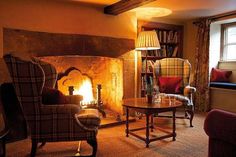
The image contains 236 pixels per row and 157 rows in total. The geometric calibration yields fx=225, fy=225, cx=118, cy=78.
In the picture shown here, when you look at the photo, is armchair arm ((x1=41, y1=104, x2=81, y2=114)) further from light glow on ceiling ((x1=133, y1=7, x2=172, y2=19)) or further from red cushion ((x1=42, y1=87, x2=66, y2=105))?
light glow on ceiling ((x1=133, y1=7, x2=172, y2=19))

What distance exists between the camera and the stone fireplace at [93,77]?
404 cm

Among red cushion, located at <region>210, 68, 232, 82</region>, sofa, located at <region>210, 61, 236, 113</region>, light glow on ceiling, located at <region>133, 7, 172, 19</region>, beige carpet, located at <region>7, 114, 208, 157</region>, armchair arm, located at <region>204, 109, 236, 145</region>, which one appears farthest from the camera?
red cushion, located at <region>210, 68, 232, 82</region>

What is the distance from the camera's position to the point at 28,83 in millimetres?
2150

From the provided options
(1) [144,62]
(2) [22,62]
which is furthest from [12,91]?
(1) [144,62]

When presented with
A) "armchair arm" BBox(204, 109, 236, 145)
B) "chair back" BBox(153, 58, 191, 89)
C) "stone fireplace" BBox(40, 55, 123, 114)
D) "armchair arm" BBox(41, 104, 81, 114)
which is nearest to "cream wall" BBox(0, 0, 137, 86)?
"stone fireplace" BBox(40, 55, 123, 114)

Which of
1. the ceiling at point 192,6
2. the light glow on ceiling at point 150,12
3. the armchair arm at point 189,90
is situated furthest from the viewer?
the light glow on ceiling at point 150,12

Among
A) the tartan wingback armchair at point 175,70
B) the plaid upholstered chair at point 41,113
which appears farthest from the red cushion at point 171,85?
the plaid upholstered chair at point 41,113

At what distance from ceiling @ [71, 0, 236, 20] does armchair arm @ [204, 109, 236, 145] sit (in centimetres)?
243

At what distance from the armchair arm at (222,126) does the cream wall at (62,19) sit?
8.74ft

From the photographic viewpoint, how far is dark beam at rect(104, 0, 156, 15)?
3202mm

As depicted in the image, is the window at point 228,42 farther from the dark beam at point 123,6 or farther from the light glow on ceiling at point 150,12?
the dark beam at point 123,6

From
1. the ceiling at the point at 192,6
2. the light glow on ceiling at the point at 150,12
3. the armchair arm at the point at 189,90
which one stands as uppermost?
the ceiling at the point at 192,6

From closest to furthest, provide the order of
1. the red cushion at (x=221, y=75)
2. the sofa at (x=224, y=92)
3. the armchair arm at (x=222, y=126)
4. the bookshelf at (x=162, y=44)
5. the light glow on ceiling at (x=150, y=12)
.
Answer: the armchair arm at (x=222, y=126), the light glow on ceiling at (x=150, y=12), the sofa at (x=224, y=92), the bookshelf at (x=162, y=44), the red cushion at (x=221, y=75)

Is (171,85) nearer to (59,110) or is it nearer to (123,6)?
(123,6)
